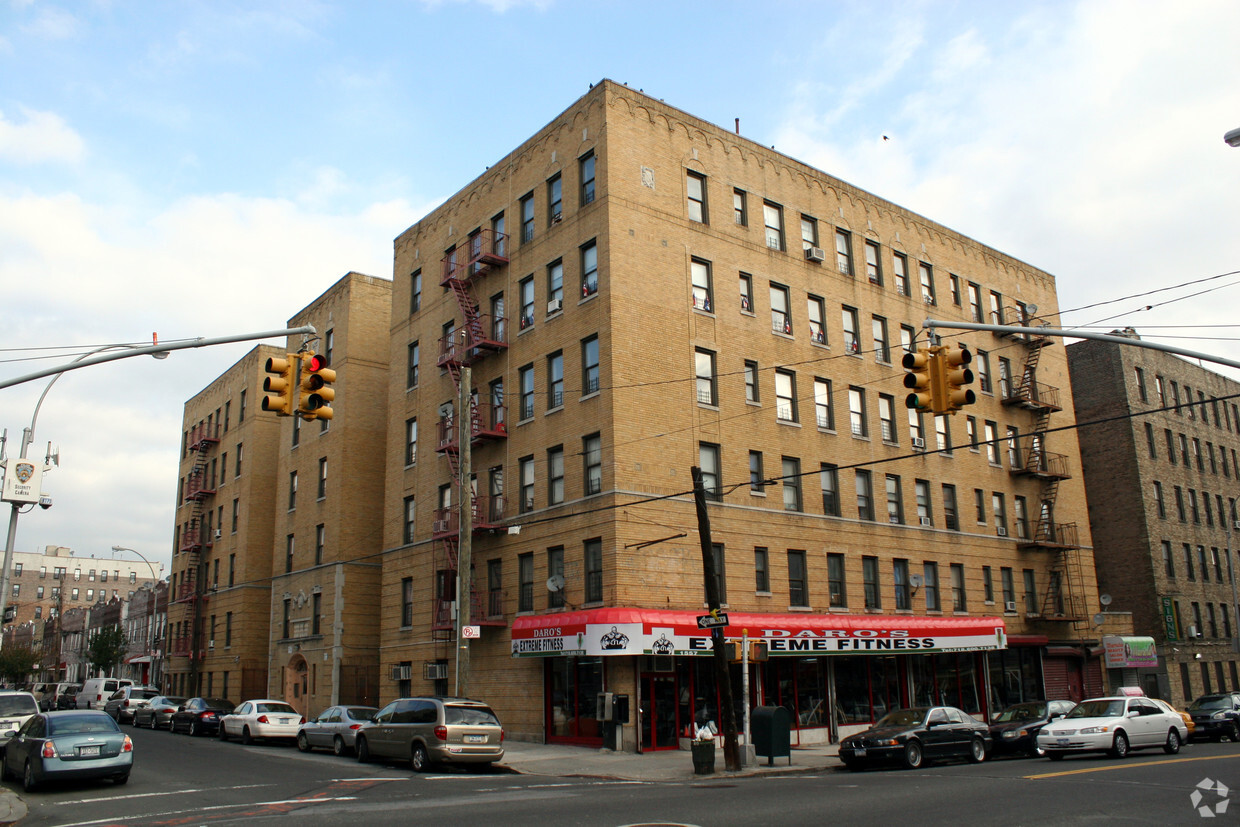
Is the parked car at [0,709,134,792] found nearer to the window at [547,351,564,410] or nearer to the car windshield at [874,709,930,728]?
the window at [547,351,564,410]

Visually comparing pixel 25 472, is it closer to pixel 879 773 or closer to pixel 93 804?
pixel 93 804

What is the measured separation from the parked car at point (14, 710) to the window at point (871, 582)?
82.1 feet

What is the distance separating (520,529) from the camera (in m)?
30.7

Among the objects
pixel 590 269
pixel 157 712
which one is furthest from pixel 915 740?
pixel 157 712

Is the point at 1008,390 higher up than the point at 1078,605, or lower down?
higher up

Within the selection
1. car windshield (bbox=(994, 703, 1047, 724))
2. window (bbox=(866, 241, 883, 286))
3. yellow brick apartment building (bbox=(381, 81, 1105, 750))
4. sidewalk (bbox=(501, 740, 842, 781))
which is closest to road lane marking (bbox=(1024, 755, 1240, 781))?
car windshield (bbox=(994, 703, 1047, 724))

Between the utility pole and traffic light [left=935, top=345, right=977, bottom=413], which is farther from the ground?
traffic light [left=935, top=345, right=977, bottom=413]

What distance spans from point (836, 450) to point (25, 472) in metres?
24.7

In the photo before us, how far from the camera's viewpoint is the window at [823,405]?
3416 cm

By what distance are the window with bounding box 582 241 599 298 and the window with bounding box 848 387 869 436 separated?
11.1 metres

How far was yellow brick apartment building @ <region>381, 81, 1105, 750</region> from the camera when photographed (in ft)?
92.9

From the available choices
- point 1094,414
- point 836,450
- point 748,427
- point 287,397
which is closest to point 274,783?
point 287,397

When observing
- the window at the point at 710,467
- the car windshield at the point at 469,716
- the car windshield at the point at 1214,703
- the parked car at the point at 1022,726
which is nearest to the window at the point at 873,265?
the window at the point at 710,467

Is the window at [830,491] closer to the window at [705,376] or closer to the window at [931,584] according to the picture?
the window at [931,584]
